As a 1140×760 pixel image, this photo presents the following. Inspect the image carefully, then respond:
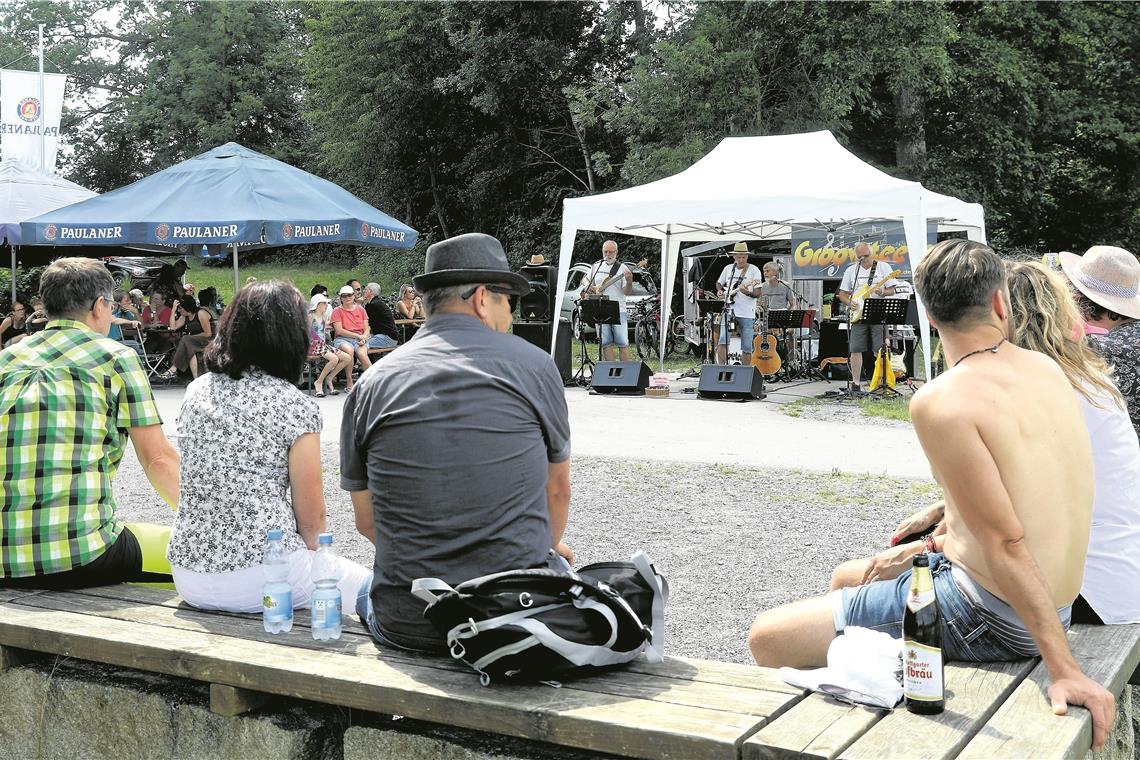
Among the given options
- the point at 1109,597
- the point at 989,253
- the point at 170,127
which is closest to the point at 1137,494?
the point at 1109,597

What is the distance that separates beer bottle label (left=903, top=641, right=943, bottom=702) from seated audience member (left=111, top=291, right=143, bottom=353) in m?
13.8

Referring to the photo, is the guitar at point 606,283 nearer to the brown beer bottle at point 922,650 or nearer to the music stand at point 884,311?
the music stand at point 884,311

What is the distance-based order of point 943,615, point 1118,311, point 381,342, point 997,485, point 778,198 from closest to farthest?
point 997,485 → point 943,615 → point 1118,311 → point 778,198 → point 381,342

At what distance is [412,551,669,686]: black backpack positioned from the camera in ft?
7.98

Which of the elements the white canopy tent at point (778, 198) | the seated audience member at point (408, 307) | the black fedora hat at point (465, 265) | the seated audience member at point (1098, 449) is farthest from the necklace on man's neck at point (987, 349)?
the seated audience member at point (408, 307)

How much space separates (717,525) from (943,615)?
394cm

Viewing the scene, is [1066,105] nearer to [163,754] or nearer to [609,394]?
[609,394]

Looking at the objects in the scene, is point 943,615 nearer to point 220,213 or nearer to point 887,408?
point 887,408

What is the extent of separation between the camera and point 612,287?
14977mm

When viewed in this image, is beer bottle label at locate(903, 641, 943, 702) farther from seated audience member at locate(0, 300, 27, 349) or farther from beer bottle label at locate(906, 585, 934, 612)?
seated audience member at locate(0, 300, 27, 349)

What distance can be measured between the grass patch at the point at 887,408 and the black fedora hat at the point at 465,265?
8.81 meters

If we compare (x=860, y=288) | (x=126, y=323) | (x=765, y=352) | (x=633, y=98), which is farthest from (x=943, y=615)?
(x=633, y=98)

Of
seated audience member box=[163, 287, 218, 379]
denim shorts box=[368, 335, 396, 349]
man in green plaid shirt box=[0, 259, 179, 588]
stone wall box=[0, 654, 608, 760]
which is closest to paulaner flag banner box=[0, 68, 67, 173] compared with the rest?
seated audience member box=[163, 287, 218, 379]

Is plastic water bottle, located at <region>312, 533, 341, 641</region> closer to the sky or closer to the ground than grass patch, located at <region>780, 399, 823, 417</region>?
closer to the sky
